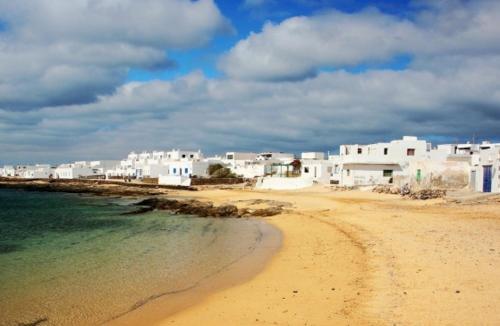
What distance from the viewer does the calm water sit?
10.7 meters

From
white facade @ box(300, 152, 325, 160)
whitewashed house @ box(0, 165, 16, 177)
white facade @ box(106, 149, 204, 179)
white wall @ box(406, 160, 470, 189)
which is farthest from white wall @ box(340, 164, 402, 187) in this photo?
whitewashed house @ box(0, 165, 16, 177)

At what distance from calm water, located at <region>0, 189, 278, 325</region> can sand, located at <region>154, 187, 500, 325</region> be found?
2.04m

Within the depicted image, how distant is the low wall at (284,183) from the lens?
5654 centimetres

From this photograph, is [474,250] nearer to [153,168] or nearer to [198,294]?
[198,294]

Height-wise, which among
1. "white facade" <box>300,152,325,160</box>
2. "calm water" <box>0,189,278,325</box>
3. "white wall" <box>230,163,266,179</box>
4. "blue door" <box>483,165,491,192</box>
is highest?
"white facade" <box>300,152,325,160</box>

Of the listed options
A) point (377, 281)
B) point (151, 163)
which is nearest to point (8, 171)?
point (151, 163)

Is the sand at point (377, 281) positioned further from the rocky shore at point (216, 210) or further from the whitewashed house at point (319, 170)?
the whitewashed house at point (319, 170)

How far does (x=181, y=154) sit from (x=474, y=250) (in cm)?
10979

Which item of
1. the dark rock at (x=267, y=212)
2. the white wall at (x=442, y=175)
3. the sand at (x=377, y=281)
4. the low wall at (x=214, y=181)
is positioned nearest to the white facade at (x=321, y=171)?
the white wall at (x=442, y=175)

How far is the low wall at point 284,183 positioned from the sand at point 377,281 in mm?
35833

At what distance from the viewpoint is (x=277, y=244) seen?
1928cm

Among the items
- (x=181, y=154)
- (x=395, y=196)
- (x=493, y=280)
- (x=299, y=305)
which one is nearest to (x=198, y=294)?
(x=299, y=305)

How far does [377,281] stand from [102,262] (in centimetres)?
1026

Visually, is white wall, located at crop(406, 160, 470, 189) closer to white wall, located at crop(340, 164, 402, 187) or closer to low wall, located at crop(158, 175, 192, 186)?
white wall, located at crop(340, 164, 402, 187)
